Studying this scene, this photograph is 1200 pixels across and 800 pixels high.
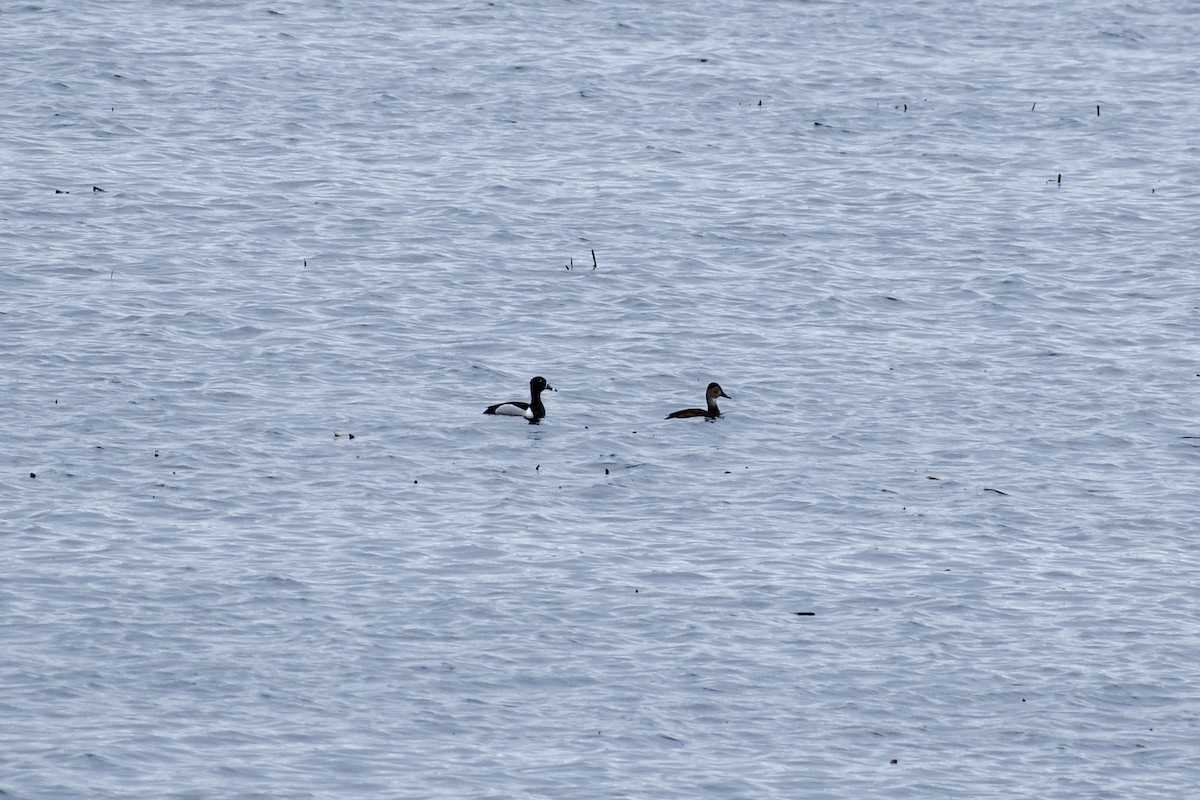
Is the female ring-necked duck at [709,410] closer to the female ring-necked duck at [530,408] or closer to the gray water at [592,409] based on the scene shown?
the gray water at [592,409]

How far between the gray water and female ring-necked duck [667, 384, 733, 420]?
0.49ft

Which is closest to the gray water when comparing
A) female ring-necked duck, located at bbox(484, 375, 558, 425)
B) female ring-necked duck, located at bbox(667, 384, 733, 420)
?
female ring-necked duck, located at bbox(667, 384, 733, 420)

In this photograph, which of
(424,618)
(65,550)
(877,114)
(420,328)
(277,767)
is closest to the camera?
(277,767)

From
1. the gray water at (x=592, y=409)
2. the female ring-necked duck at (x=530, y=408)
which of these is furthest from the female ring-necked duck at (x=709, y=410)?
the female ring-necked duck at (x=530, y=408)

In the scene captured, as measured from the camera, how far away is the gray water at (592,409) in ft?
60.0

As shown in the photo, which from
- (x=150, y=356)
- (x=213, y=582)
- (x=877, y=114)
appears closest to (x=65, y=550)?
(x=213, y=582)

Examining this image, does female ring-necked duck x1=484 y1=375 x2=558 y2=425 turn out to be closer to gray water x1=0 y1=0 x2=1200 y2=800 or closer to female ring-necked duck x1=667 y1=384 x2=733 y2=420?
gray water x1=0 y1=0 x2=1200 y2=800

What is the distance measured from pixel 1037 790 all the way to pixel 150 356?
682 inches

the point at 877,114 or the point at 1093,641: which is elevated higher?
the point at 877,114

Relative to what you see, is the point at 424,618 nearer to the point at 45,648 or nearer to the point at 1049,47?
the point at 45,648

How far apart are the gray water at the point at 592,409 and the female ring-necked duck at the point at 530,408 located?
13.6 inches

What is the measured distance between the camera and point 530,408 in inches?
1101

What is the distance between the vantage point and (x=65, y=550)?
22.0m

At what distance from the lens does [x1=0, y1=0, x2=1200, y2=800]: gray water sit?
18.3 meters
